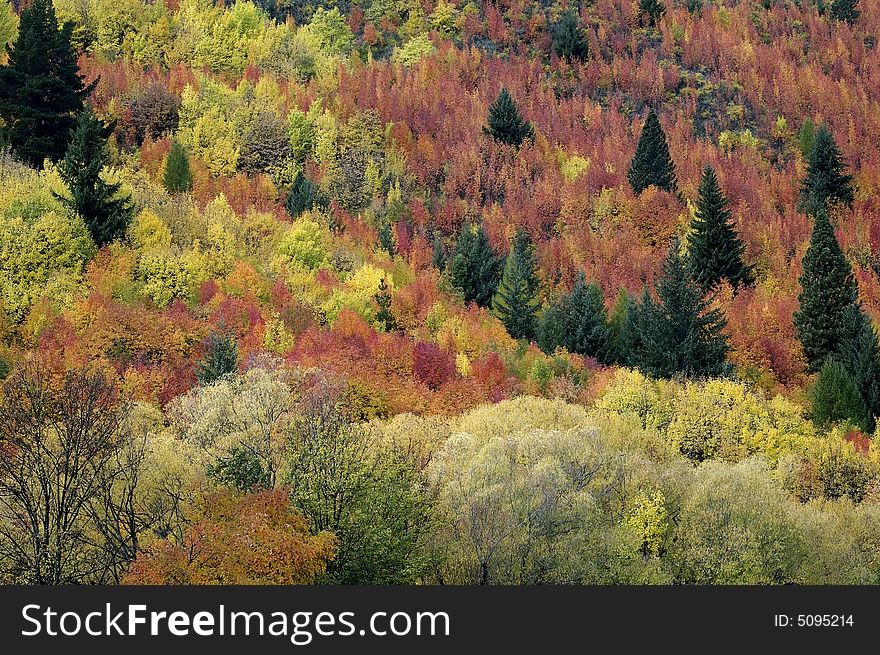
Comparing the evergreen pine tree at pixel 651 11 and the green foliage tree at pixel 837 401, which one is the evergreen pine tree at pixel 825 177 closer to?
the evergreen pine tree at pixel 651 11

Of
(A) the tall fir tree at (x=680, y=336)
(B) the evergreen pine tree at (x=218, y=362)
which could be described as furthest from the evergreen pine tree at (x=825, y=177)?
(B) the evergreen pine tree at (x=218, y=362)

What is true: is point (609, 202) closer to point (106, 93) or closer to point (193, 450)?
point (106, 93)

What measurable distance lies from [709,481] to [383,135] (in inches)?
3630

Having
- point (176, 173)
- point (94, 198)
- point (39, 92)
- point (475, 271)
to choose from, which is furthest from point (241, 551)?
point (176, 173)

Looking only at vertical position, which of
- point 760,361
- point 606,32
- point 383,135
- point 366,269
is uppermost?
point 606,32

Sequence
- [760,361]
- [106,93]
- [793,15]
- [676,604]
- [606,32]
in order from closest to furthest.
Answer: [676,604]
[760,361]
[106,93]
[606,32]
[793,15]

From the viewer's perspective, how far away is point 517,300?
334 ft

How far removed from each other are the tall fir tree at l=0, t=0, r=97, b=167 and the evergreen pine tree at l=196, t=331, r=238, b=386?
107 ft

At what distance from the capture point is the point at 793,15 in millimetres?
199375

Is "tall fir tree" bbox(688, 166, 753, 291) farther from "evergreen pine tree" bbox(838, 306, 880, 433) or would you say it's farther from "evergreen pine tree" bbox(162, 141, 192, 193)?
"evergreen pine tree" bbox(162, 141, 192, 193)

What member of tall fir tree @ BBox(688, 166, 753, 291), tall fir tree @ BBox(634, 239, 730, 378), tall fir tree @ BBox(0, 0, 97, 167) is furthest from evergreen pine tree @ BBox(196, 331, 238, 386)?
tall fir tree @ BBox(688, 166, 753, 291)

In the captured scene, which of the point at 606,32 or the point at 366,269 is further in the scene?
the point at 606,32

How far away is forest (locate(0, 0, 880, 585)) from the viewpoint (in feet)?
165

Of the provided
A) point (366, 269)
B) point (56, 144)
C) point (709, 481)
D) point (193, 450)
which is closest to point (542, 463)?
point (709, 481)
